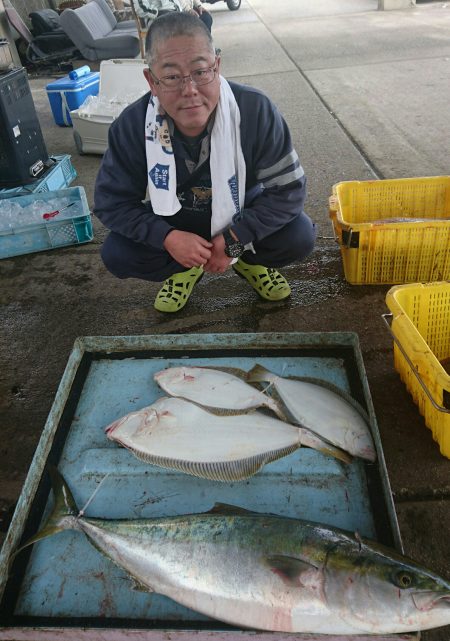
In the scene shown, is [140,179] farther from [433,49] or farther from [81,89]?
[433,49]

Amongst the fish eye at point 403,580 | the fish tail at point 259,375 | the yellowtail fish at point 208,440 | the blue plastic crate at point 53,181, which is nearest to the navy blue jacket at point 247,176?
the fish tail at point 259,375

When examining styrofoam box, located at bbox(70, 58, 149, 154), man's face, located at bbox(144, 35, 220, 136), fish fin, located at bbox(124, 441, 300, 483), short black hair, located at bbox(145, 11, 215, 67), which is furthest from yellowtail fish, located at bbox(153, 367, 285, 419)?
styrofoam box, located at bbox(70, 58, 149, 154)

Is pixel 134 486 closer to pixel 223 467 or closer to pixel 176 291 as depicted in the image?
pixel 223 467

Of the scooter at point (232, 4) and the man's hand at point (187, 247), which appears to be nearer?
the man's hand at point (187, 247)

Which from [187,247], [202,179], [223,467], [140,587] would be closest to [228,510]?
[223,467]

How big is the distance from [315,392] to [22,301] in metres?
2.04

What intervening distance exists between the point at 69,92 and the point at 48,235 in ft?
10.6

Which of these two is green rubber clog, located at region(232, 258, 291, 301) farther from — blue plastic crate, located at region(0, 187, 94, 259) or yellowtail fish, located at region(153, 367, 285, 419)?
blue plastic crate, located at region(0, 187, 94, 259)

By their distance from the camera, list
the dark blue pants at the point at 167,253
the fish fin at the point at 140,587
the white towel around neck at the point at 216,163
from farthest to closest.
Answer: the dark blue pants at the point at 167,253 < the white towel around neck at the point at 216,163 < the fish fin at the point at 140,587

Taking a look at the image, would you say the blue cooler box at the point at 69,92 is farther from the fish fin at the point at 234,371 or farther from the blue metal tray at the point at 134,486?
the fish fin at the point at 234,371

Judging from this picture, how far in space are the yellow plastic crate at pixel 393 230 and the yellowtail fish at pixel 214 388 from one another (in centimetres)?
112

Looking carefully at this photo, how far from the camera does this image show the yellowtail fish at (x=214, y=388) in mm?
1876

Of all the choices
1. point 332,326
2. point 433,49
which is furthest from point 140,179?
point 433,49

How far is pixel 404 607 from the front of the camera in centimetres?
116
